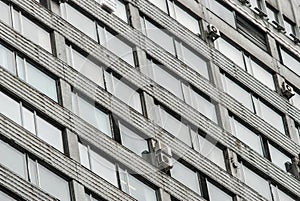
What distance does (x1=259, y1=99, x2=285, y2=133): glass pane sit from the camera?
61.7m

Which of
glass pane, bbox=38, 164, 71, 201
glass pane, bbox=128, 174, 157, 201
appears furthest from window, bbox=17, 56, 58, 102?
glass pane, bbox=128, 174, 157, 201

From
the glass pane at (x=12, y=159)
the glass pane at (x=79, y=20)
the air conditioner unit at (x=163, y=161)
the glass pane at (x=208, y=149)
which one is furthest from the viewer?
the glass pane at (x=208, y=149)

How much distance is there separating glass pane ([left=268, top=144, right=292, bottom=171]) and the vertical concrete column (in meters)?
10.2

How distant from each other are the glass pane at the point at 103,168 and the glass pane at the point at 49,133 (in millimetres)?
1234

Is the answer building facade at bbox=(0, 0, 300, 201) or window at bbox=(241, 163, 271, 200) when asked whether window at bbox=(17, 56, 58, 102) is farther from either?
window at bbox=(241, 163, 271, 200)

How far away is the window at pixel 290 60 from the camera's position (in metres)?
65.4

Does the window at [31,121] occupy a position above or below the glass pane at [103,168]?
above

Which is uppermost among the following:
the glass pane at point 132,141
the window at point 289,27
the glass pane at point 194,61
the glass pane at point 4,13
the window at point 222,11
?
the window at point 289,27

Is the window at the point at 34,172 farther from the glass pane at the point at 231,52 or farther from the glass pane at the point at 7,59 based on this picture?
the glass pane at the point at 231,52

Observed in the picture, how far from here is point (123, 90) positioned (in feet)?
A: 181

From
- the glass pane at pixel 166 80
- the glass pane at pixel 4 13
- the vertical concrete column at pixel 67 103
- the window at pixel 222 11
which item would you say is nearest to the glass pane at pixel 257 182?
the glass pane at pixel 166 80

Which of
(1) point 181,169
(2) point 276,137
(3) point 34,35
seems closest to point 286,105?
(2) point 276,137

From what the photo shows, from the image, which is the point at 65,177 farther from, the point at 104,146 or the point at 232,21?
the point at 232,21

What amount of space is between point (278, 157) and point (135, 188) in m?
9.11
